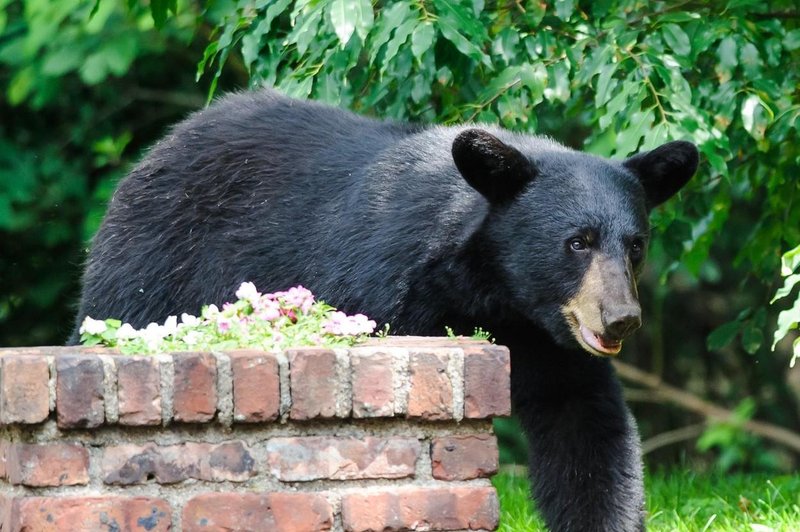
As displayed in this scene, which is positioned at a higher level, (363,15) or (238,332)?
(363,15)

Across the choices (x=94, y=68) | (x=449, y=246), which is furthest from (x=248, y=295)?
(x=94, y=68)

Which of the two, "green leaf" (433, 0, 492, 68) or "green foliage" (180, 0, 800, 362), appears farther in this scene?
"green foliage" (180, 0, 800, 362)

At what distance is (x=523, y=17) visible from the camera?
5.29m

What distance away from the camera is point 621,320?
3961 mm

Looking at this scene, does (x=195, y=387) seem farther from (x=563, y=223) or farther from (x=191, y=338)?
(x=563, y=223)

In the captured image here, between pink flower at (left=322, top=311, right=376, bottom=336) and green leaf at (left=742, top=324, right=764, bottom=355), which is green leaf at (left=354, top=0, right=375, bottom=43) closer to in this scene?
pink flower at (left=322, top=311, right=376, bottom=336)

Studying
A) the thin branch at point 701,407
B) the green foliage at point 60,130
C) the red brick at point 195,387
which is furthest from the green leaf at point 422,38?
the thin branch at point 701,407

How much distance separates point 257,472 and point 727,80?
3.20m

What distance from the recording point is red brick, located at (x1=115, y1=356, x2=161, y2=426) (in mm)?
2564

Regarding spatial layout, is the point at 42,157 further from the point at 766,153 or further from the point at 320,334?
the point at 320,334

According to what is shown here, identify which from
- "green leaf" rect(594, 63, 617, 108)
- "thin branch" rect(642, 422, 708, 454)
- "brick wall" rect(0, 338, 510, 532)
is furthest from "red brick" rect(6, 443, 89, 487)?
"thin branch" rect(642, 422, 708, 454)

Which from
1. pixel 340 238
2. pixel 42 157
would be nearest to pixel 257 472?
pixel 340 238

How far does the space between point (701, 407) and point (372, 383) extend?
778 centimetres

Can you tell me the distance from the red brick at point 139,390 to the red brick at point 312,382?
0.87ft
